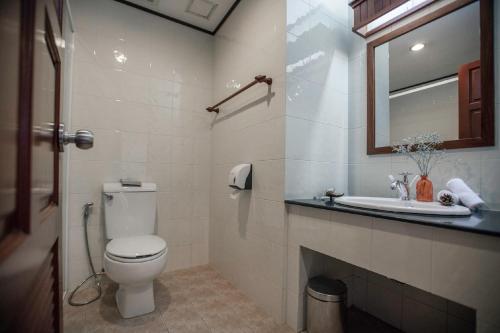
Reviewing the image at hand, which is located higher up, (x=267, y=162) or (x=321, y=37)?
(x=321, y=37)

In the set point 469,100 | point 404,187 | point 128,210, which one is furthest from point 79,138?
point 469,100

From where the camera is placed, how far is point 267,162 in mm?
1584

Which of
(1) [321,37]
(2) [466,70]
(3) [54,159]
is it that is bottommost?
(3) [54,159]

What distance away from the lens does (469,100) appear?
126 centimetres

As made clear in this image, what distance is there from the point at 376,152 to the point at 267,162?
2.44ft

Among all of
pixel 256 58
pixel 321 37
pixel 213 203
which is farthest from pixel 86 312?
pixel 321 37

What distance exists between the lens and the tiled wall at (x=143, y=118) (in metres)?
1.83

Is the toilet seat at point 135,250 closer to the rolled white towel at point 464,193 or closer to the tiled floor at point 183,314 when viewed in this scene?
the tiled floor at point 183,314

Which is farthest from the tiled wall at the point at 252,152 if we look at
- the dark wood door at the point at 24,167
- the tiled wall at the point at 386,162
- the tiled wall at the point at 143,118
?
the dark wood door at the point at 24,167

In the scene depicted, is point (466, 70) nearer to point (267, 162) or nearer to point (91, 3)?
point (267, 162)

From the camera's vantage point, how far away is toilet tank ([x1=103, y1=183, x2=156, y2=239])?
1.74 metres

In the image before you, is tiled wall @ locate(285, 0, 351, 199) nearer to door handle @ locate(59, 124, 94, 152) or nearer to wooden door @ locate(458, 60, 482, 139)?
wooden door @ locate(458, 60, 482, 139)

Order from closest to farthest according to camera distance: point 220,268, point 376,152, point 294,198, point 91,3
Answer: point 294,198 → point 376,152 → point 91,3 → point 220,268

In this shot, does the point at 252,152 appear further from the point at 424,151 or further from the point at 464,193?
the point at 464,193
